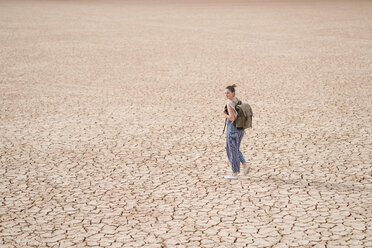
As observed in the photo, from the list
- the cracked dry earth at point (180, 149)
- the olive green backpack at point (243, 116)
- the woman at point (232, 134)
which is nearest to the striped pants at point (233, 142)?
the woman at point (232, 134)

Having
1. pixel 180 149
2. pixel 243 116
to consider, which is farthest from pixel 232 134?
pixel 180 149

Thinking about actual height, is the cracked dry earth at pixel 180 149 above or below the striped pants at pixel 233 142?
below

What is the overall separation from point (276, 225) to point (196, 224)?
4.07 feet

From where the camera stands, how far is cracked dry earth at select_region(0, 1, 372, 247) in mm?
6887

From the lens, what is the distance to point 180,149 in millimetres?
10273

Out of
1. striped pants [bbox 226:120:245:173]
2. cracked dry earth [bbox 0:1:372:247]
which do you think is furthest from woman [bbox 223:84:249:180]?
cracked dry earth [bbox 0:1:372:247]

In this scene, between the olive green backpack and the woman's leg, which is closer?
the olive green backpack

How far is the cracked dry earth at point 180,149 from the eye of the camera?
689 cm

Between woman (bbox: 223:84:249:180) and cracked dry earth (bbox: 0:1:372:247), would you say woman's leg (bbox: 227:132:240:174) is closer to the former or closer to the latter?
→ woman (bbox: 223:84:249:180)

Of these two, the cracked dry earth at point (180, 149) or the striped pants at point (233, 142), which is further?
the striped pants at point (233, 142)

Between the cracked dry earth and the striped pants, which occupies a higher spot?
the striped pants

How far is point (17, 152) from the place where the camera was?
33.3 feet

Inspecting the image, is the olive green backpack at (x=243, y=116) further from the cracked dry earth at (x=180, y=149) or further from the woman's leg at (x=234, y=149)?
the cracked dry earth at (x=180, y=149)

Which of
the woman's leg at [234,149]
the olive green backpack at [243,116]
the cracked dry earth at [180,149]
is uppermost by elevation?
the olive green backpack at [243,116]
